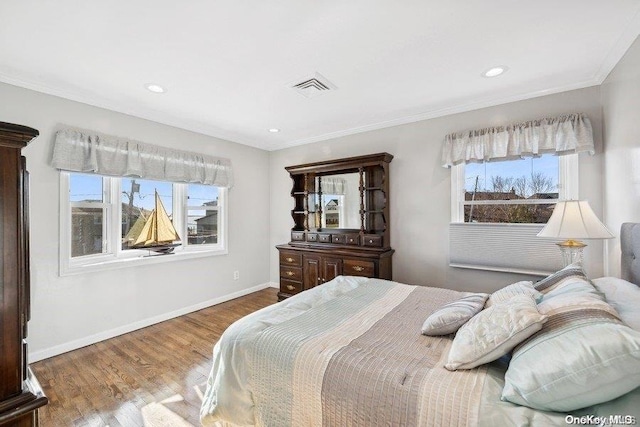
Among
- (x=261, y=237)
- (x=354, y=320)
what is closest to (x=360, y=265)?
(x=354, y=320)

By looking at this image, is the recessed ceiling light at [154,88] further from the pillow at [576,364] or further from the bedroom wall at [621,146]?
the bedroom wall at [621,146]

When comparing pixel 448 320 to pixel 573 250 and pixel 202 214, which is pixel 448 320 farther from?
pixel 202 214

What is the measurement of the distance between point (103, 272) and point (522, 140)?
4.48 metres

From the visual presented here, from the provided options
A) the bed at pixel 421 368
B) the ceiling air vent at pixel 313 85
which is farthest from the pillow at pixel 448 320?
the ceiling air vent at pixel 313 85

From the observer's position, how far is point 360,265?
343cm

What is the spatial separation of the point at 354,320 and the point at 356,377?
0.52 metres

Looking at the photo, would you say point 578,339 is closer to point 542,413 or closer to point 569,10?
point 542,413

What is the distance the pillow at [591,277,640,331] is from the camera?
3.55 ft

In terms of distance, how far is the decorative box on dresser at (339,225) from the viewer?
11.6 ft

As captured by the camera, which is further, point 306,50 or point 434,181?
point 434,181

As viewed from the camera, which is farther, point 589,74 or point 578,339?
point 589,74

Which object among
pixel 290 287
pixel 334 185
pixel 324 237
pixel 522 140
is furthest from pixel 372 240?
pixel 522 140

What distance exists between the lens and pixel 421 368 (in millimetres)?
1188

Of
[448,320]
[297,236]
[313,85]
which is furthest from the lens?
[297,236]
